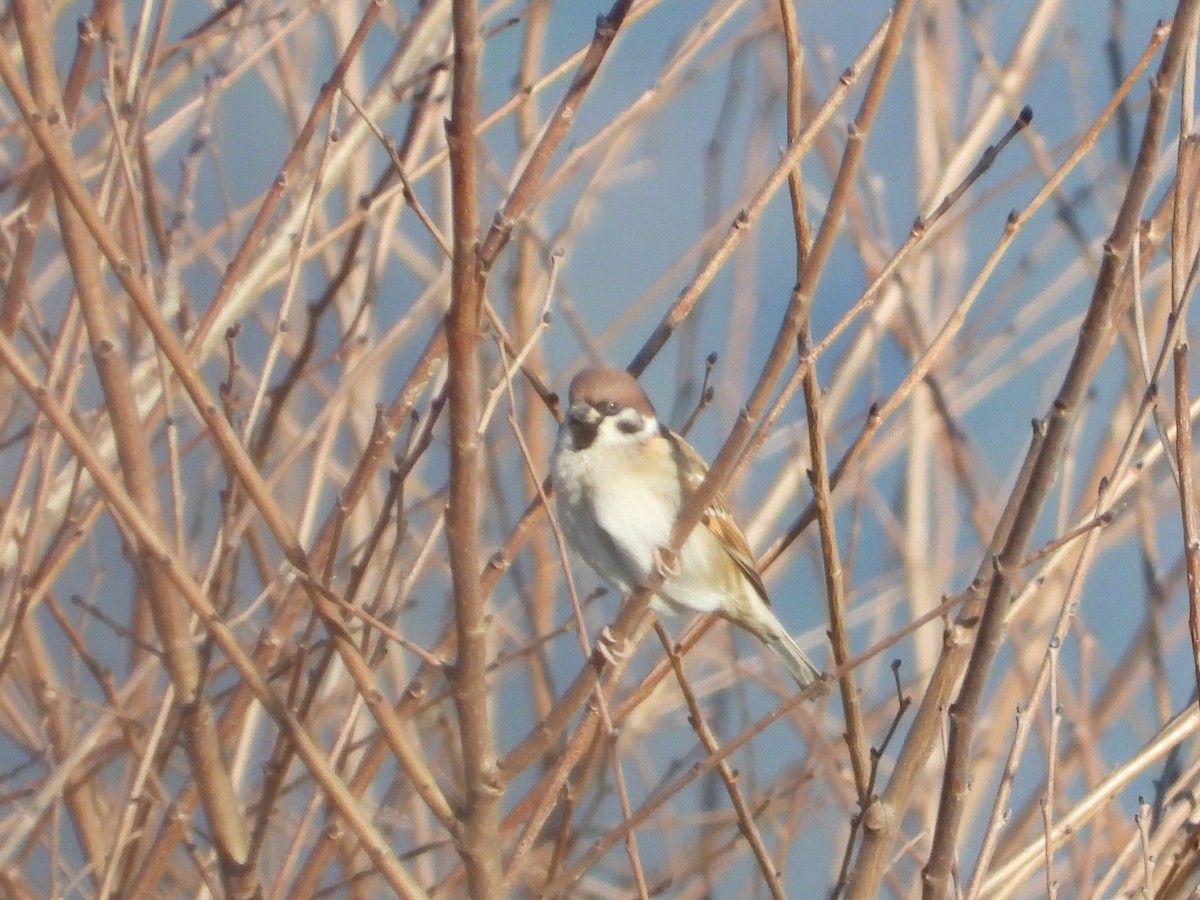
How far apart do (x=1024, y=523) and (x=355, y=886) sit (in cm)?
157

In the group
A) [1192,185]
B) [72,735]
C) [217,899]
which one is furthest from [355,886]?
[1192,185]

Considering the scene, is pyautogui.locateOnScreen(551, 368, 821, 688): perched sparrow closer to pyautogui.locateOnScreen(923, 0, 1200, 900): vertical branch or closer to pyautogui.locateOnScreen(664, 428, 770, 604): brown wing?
pyautogui.locateOnScreen(664, 428, 770, 604): brown wing

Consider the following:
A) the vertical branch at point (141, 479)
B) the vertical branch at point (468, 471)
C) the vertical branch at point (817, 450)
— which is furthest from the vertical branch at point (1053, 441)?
the vertical branch at point (141, 479)

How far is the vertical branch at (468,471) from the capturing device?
3.45 ft

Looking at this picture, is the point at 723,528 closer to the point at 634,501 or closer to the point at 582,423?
the point at 634,501

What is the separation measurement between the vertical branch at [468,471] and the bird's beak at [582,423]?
84cm

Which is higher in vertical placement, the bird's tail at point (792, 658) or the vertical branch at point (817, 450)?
the vertical branch at point (817, 450)

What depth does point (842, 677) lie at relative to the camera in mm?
1479

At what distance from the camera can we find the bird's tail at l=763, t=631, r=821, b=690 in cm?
237

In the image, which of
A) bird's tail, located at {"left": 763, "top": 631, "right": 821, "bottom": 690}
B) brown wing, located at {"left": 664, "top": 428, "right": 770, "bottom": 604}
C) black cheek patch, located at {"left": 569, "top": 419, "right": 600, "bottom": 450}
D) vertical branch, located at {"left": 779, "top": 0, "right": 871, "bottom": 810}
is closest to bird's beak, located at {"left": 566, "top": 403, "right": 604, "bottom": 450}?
black cheek patch, located at {"left": 569, "top": 419, "right": 600, "bottom": 450}

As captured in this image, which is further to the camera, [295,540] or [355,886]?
[355,886]

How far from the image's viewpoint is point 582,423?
7.07 feet

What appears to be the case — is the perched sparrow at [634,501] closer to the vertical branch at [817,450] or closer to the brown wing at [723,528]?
the brown wing at [723,528]

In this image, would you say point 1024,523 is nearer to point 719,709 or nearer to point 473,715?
point 473,715
